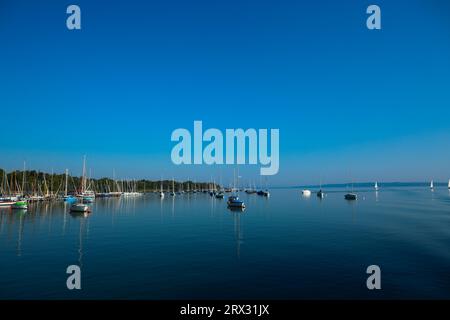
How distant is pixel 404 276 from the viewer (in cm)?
2698

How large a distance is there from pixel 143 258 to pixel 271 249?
1490cm

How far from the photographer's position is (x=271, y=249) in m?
38.1

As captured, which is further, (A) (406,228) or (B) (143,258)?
(A) (406,228)

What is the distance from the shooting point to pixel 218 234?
50.2 meters
